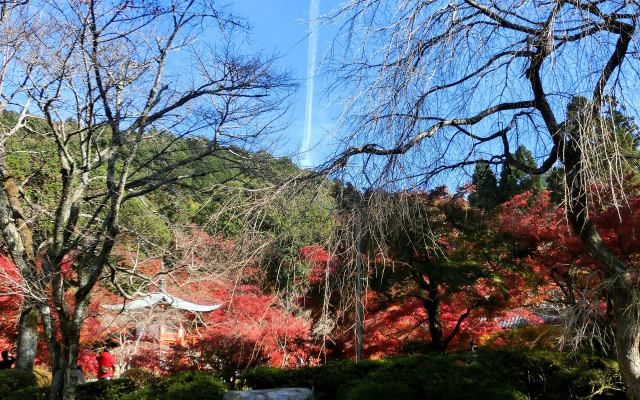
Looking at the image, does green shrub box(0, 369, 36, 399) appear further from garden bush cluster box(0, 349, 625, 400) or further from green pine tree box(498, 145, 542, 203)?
green pine tree box(498, 145, 542, 203)

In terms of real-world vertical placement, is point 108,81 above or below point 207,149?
above

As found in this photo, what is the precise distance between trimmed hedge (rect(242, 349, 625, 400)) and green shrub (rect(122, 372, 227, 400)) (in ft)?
5.90

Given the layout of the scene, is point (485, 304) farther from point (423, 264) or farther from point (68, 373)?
point (68, 373)

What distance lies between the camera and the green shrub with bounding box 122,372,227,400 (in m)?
7.29

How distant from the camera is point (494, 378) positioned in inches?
266

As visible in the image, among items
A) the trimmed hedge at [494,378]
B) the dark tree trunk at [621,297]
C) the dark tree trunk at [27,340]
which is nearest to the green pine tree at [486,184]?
the dark tree trunk at [621,297]

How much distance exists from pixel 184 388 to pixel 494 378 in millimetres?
4161

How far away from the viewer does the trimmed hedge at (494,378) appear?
21.1ft

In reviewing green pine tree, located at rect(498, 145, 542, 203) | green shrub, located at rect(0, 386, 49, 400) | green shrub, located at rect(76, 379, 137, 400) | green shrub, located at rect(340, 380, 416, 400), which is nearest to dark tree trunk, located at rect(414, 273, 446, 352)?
green shrub, located at rect(340, 380, 416, 400)

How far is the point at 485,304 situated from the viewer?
10312 millimetres

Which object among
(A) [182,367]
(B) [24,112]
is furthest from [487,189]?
(A) [182,367]

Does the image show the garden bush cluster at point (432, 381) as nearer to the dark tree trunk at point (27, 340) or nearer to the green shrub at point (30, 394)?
the green shrub at point (30, 394)

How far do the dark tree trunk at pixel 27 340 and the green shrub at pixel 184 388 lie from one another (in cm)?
313

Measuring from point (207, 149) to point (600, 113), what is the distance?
5.13 metres
